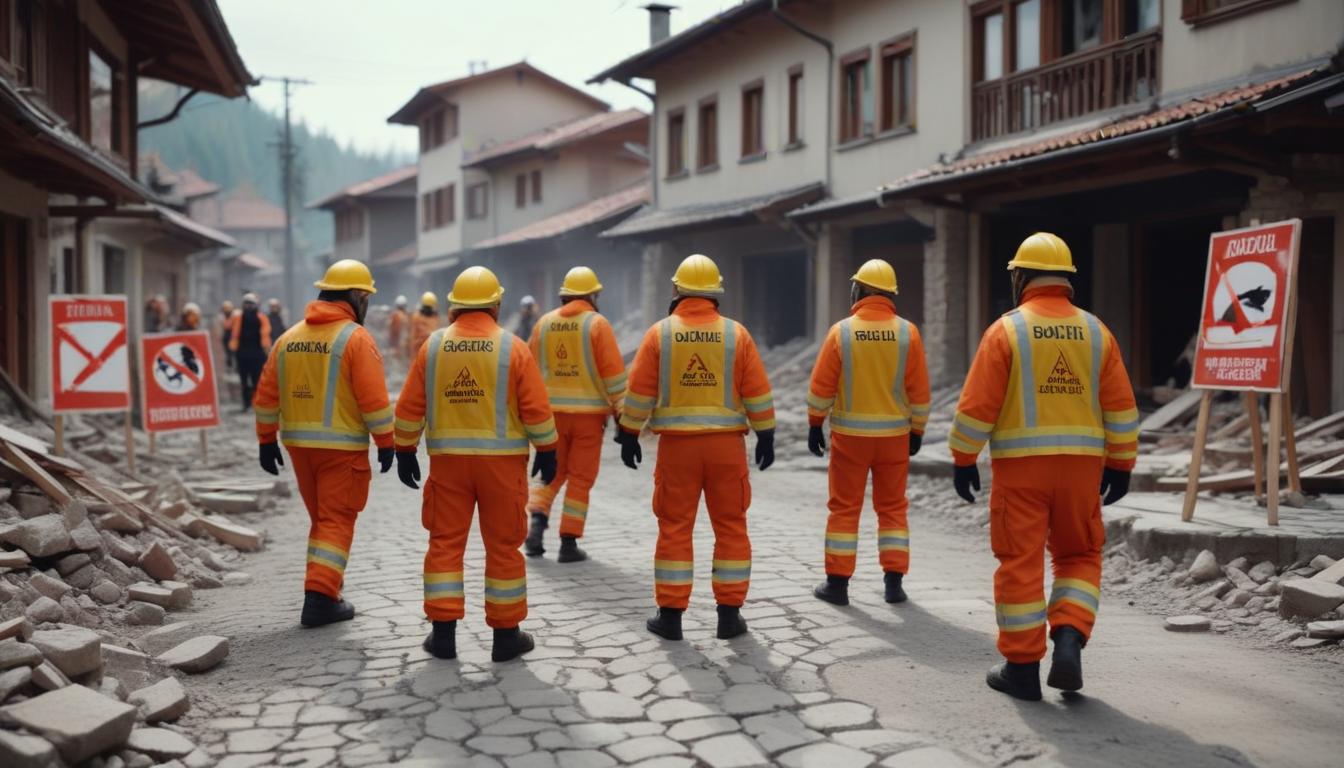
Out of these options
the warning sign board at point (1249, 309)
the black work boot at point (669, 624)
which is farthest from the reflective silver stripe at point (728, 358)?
the warning sign board at point (1249, 309)

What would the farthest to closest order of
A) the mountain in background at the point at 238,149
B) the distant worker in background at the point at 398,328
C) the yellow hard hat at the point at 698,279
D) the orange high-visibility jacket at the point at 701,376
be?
the mountain in background at the point at 238,149 < the distant worker in background at the point at 398,328 < the yellow hard hat at the point at 698,279 < the orange high-visibility jacket at the point at 701,376

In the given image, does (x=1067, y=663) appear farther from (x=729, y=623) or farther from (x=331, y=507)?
(x=331, y=507)

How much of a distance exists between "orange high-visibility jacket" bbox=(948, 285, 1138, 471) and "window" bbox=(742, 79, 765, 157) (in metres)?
18.3

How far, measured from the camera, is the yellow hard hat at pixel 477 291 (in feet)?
18.9

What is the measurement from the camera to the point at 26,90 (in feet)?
39.7

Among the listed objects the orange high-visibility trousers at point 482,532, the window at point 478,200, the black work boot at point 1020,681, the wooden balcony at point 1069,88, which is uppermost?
the window at point 478,200

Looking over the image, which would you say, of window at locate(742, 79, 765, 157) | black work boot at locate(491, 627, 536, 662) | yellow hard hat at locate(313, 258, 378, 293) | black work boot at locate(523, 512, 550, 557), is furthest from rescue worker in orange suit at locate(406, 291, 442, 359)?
black work boot at locate(491, 627, 536, 662)

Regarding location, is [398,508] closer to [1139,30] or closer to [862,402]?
Answer: [862,402]

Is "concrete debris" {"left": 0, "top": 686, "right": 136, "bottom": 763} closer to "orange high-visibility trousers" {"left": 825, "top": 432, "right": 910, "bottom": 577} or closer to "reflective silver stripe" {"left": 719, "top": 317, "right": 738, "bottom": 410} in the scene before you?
"reflective silver stripe" {"left": 719, "top": 317, "right": 738, "bottom": 410}

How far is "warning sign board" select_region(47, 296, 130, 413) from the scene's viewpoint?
396 inches

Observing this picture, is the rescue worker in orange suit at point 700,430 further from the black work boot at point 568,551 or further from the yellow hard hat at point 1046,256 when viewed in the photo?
the black work boot at point 568,551

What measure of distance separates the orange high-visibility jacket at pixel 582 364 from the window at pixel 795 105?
14274 millimetres

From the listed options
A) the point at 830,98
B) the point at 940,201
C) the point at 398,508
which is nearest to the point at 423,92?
the point at 830,98

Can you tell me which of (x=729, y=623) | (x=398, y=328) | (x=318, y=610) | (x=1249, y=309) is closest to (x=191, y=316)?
(x=398, y=328)
